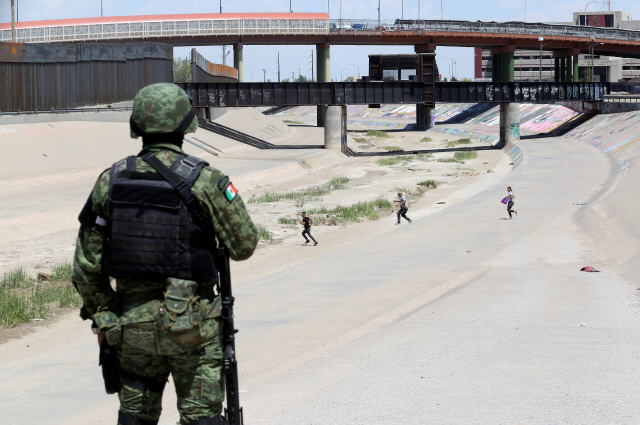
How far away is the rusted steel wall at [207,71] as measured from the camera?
78.3m

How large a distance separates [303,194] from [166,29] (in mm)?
60918

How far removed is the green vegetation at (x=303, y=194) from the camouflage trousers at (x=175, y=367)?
96.1ft

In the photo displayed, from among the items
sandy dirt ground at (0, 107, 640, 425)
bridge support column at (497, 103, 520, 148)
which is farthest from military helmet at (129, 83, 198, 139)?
bridge support column at (497, 103, 520, 148)

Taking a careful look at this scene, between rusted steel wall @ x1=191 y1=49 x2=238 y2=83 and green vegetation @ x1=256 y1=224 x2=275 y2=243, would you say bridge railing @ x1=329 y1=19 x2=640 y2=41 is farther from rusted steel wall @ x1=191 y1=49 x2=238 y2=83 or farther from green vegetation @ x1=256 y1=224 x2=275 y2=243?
green vegetation @ x1=256 y1=224 x2=275 y2=243

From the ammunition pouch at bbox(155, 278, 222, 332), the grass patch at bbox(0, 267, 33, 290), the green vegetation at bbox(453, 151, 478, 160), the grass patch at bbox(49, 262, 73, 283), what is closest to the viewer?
the ammunition pouch at bbox(155, 278, 222, 332)

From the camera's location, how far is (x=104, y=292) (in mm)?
4184

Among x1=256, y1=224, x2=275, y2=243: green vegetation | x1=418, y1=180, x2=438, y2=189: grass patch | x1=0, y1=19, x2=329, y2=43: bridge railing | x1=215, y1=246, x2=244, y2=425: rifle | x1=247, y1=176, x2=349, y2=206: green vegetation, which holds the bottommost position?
x1=256, y1=224, x2=275, y2=243: green vegetation

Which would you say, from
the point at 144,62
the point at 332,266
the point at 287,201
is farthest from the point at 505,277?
the point at 144,62

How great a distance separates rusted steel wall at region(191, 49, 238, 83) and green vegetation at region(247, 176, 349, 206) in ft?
124

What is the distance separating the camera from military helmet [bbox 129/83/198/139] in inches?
164

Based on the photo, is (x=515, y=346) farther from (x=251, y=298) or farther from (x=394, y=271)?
(x=394, y=271)

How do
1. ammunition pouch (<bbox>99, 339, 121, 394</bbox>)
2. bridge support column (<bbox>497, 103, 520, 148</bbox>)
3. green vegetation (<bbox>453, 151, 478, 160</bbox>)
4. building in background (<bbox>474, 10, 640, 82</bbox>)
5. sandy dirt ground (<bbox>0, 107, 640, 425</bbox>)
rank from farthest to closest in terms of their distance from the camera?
building in background (<bbox>474, 10, 640, 82</bbox>) → bridge support column (<bbox>497, 103, 520, 148</bbox>) → green vegetation (<bbox>453, 151, 478, 160</bbox>) → sandy dirt ground (<bbox>0, 107, 640, 425</bbox>) → ammunition pouch (<bbox>99, 339, 121, 394</bbox>)

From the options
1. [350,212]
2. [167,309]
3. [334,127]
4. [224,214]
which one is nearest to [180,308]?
[167,309]

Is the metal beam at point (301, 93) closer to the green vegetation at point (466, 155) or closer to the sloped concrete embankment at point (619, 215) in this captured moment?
the green vegetation at point (466, 155)
